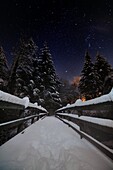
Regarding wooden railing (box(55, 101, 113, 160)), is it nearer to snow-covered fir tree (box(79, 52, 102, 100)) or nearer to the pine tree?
snow-covered fir tree (box(79, 52, 102, 100))

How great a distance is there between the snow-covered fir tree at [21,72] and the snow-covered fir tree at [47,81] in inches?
185

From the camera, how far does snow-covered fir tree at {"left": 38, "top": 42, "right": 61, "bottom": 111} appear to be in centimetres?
2540

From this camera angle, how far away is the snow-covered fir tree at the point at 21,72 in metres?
18.0

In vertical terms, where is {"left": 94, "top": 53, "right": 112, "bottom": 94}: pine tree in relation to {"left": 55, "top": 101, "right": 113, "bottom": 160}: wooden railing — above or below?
above

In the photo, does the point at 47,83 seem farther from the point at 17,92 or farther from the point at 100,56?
the point at 100,56

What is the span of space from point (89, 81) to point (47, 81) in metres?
7.99

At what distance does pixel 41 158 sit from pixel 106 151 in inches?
37.8

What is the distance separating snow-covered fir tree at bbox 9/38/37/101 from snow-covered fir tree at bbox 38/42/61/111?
4.71 meters

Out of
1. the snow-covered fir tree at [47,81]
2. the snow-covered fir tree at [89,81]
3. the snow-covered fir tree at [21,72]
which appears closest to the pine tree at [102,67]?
→ the snow-covered fir tree at [89,81]

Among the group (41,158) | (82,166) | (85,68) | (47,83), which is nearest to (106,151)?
(82,166)

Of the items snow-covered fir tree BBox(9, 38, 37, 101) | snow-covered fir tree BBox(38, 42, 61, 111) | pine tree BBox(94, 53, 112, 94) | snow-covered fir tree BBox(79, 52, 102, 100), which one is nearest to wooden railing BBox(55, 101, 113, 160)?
snow-covered fir tree BBox(9, 38, 37, 101)

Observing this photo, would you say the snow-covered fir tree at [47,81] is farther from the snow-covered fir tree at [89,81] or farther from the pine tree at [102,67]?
the pine tree at [102,67]

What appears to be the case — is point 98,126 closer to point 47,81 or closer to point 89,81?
point 89,81

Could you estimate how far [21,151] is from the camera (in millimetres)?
2332
